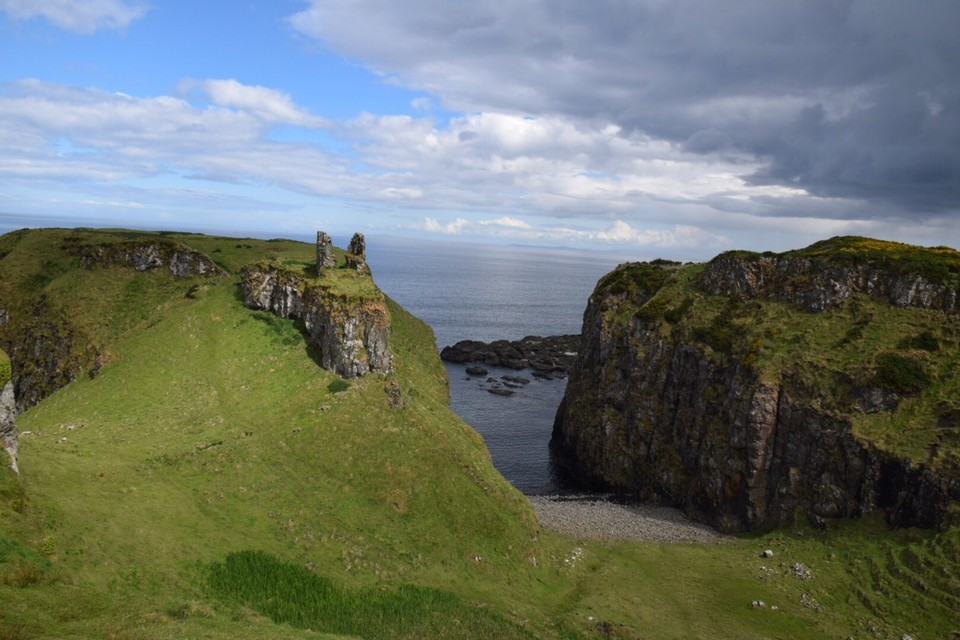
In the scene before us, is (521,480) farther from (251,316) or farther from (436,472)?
(251,316)

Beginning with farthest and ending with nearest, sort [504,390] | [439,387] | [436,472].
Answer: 1. [504,390]
2. [439,387]
3. [436,472]

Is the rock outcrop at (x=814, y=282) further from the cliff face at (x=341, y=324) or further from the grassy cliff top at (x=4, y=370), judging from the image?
the grassy cliff top at (x=4, y=370)

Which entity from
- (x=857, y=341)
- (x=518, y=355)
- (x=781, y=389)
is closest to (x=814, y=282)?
(x=857, y=341)

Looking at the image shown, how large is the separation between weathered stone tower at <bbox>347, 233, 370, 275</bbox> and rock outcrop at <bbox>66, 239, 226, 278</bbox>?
20.2 meters

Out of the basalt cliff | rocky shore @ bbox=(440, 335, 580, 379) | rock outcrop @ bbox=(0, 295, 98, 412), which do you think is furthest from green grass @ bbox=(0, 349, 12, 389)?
rocky shore @ bbox=(440, 335, 580, 379)

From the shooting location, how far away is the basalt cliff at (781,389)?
6222 centimetres

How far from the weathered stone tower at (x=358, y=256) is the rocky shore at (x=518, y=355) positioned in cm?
5226

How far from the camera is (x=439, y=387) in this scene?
8438cm

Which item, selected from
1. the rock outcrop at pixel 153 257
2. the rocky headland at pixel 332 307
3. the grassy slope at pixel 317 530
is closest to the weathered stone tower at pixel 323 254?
the rocky headland at pixel 332 307

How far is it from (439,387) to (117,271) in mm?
54183

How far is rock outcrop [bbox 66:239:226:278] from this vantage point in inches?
3578

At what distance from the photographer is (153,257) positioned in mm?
92250

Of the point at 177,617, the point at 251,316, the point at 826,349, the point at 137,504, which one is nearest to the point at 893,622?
the point at 826,349

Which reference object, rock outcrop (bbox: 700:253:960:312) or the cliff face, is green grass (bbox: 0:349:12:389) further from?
rock outcrop (bbox: 700:253:960:312)
